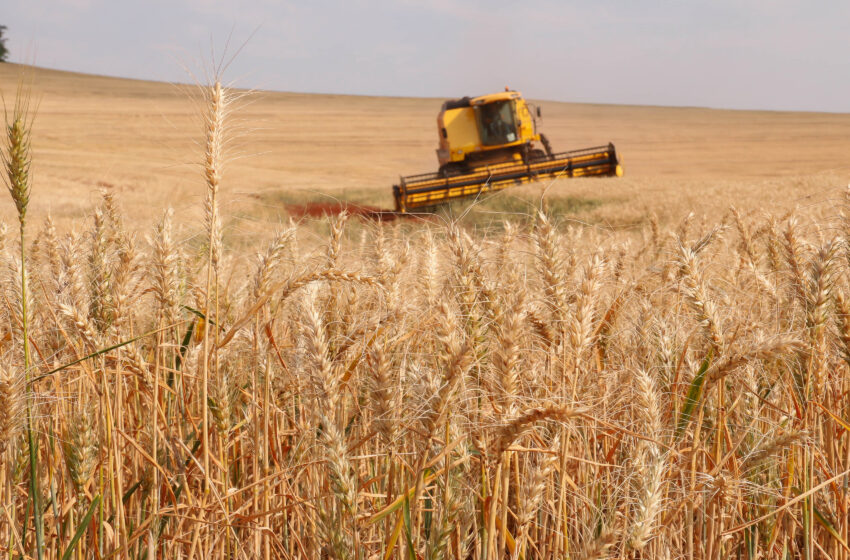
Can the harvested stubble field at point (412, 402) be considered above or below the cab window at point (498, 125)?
below

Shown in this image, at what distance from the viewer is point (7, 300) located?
2254mm

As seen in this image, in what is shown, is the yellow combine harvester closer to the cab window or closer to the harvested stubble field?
the cab window

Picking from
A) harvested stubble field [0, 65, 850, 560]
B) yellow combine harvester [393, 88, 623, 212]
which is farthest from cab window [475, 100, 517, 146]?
harvested stubble field [0, 65, 850, 560]

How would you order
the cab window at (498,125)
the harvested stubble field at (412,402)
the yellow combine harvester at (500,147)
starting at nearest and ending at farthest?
the harvested stubble field at (412,402)
the yellow combine harvester at (500,147)
the cab window at (498,125)

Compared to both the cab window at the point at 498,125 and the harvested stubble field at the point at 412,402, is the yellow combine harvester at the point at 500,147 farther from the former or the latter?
the harvested stubble field at the point at 412,402

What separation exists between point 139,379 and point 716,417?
171 cm

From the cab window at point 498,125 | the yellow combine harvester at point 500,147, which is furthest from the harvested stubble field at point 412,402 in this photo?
the cab window at point 498,125

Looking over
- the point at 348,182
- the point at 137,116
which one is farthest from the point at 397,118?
the point at 348,182

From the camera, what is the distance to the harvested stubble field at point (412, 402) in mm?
1558

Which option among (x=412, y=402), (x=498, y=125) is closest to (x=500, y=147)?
(x=498, y=125)

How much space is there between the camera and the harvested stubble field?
61.3 inches

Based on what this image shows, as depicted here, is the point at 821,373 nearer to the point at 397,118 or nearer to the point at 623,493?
the point at 623,493

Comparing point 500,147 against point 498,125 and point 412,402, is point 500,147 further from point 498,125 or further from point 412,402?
point 412,402

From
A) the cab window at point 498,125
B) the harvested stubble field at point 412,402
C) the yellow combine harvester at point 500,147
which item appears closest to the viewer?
the harvested stubble field at point 412,402
